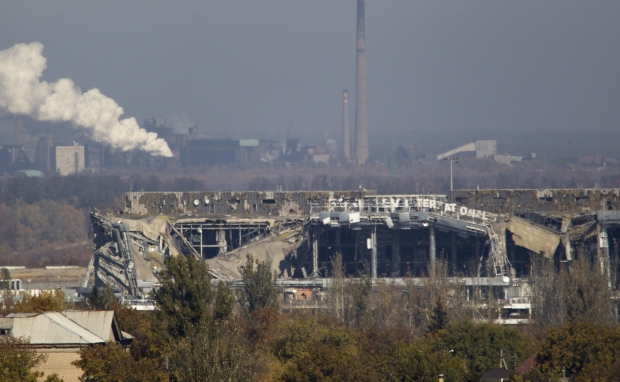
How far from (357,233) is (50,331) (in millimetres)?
43682

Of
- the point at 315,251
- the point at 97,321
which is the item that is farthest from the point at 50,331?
the point at 315,251

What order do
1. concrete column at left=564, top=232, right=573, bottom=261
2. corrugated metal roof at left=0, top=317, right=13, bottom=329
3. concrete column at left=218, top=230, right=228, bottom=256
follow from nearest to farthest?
1. corrugated metal roof at left=0, top=317, right=13, bottom=329
2. concrete column at left=564, top=232, right=573, bottom=261
3. concrete column at left=218, top=230, right=228, bottom=256

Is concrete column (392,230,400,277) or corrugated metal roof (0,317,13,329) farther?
concrete column (392,230,400,277)

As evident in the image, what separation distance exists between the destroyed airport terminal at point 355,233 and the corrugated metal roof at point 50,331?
1256 inches

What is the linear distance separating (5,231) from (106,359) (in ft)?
365

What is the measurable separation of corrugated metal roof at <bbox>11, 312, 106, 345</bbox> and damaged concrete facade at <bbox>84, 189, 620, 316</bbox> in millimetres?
32520

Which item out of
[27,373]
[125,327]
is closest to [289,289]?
[125,327]

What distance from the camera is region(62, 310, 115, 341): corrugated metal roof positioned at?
150 ft

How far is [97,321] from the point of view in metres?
46.2

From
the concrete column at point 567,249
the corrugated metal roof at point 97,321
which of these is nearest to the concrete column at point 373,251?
the concrete column at point 567,249

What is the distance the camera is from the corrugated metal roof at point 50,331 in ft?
145

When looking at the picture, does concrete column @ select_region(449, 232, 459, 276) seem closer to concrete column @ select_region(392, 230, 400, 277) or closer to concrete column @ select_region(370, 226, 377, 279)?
concrete column @ select_region(392, 230, 400, 277)

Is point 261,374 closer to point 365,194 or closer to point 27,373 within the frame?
point 27,373

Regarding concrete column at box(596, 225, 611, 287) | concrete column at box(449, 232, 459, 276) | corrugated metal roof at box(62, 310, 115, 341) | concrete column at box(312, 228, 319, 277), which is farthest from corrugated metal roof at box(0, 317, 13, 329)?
concrete column at box(449, 232, 459, 276)
